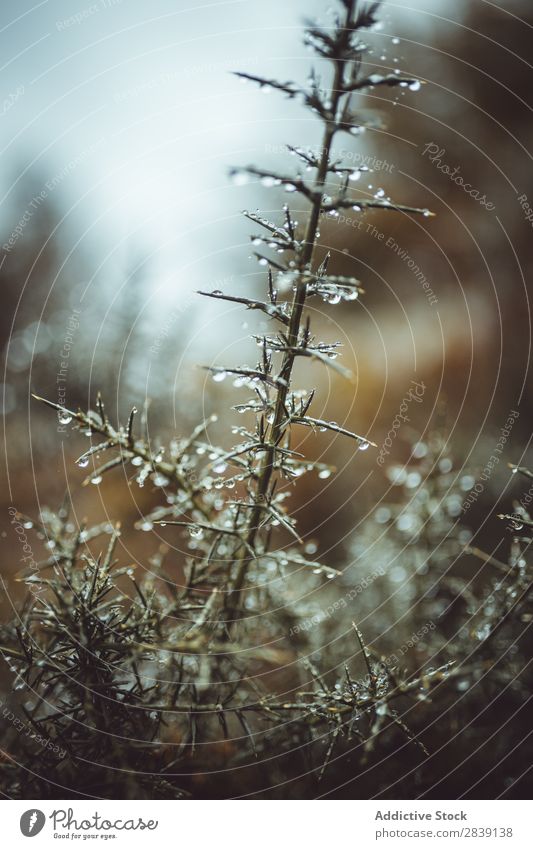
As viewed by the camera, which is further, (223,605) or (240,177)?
(223,605)

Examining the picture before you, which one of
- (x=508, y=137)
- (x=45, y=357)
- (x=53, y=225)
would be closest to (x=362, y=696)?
(x=45, y=357)
